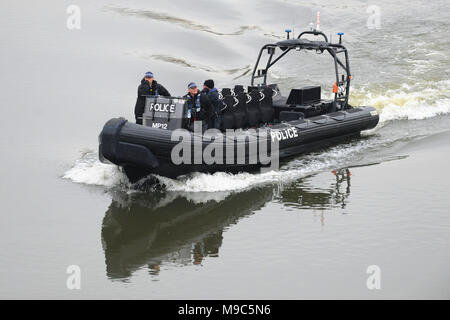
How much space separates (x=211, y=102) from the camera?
9359mm

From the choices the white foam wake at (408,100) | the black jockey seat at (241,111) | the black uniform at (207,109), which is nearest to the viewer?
the black uniform at (207,109)

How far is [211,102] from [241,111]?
94 cm

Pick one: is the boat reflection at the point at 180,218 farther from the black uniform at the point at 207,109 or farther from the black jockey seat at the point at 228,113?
the black jockey seat at the point at 228,113

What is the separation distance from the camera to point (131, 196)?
8.95 m

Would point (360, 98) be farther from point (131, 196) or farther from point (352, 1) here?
point (352, 1)

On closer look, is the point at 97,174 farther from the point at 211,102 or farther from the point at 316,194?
the point at 316,194

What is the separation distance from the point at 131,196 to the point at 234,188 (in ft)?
4.41

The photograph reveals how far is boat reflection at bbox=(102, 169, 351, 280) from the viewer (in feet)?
23.4

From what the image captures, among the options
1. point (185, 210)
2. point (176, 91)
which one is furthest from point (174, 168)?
point (176, 91)

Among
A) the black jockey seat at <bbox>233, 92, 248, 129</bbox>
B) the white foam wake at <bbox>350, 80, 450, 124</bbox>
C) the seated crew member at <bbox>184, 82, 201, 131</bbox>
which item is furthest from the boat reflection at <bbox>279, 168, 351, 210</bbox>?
the white foam wake at <bbox>350, 80, 450, 124</bbox>

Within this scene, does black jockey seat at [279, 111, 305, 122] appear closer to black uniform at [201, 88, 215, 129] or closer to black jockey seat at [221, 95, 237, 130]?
black jockey seat at [221, 95, 237, 130]

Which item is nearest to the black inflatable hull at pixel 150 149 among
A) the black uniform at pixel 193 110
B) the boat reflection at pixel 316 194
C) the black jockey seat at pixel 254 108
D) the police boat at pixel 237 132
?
the police boat at pixel 237 132

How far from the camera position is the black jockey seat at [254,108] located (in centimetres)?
1044

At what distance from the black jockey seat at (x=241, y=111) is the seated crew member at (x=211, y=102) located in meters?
0.57
